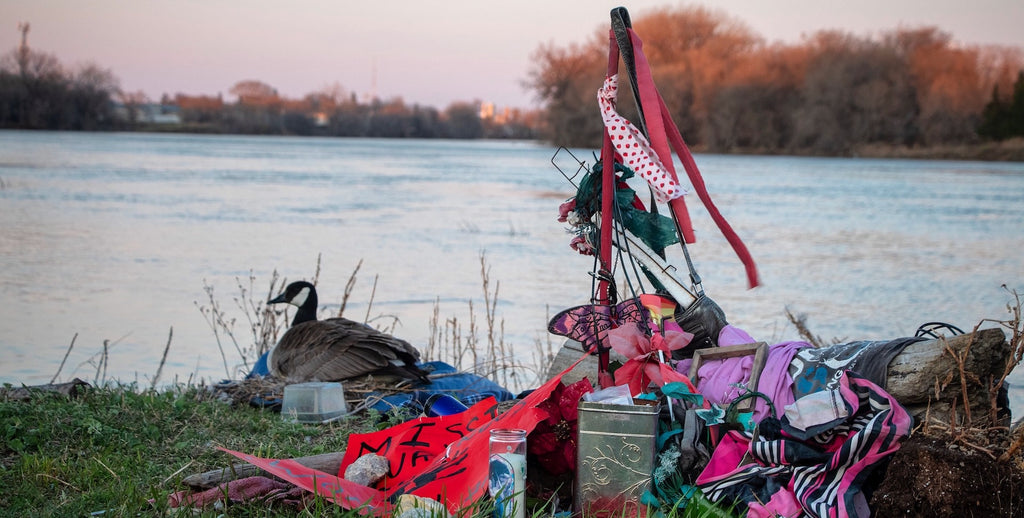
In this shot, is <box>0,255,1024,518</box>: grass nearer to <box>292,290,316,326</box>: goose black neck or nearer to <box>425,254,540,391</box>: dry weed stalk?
<box>292,290,316,326</box>: goose black neck

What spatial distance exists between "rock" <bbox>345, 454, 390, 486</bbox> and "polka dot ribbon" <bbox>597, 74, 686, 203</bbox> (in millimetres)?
1686

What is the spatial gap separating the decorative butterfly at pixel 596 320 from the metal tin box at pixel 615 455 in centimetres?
78

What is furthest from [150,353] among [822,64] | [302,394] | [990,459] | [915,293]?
[822,64]

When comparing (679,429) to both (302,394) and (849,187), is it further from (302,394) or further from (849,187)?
(849,187)

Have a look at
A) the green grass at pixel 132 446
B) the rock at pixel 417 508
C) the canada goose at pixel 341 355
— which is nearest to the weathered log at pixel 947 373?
the green grass at pixel 132 446

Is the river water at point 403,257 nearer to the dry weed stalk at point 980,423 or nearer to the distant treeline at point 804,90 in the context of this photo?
the dry weed stalk at point 980,423

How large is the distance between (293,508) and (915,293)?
445 inches

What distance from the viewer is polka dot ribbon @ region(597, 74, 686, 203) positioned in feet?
13.9

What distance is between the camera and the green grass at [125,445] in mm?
3637

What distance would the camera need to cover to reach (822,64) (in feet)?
218

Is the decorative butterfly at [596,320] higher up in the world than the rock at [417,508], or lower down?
higher up

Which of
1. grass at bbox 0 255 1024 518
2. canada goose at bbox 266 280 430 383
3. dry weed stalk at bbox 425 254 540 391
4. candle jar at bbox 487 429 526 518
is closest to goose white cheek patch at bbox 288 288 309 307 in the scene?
dry weed stalk at bbox 425 254 540 391

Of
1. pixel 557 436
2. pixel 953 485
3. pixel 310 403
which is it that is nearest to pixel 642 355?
pixel 557 436

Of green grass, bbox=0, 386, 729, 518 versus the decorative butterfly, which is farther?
the decorative butterfly
